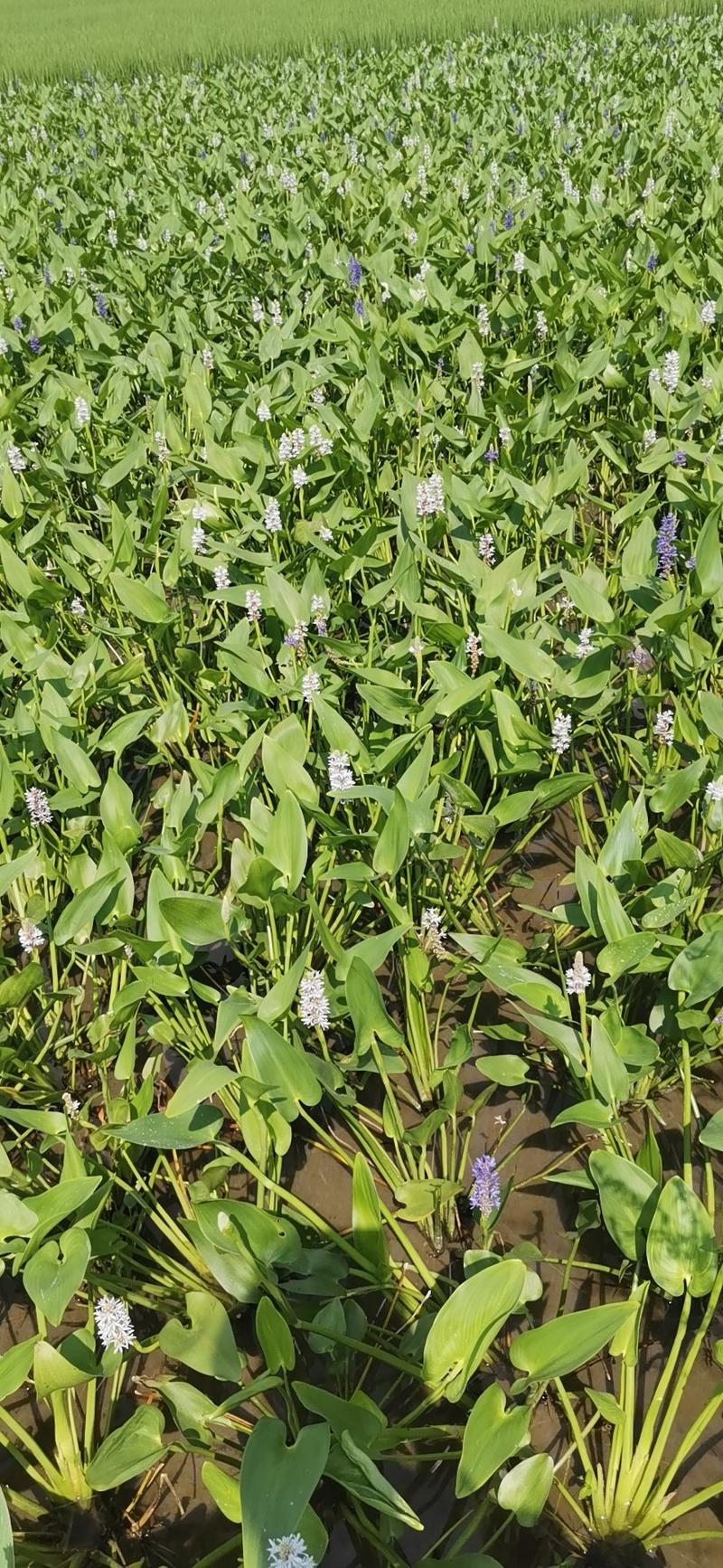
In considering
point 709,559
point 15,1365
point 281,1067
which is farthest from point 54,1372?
point 709,559

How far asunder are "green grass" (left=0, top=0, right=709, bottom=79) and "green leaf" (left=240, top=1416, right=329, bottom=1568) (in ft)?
47.3

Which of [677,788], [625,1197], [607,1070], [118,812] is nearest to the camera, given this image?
[625,1197]

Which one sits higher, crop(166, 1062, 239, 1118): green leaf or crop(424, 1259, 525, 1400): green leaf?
crop(166, 1062, 239, 1118): green leaf

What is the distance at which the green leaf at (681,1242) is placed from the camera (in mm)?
1127

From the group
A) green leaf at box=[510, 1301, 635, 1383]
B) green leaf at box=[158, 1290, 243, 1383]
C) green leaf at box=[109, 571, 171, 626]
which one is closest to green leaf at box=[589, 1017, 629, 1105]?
green leaf at box=[510, 1301, 635, 1383]

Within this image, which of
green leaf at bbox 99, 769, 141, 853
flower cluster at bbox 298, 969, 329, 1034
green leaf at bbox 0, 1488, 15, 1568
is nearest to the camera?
green leaf at bbox 0, 1488, 15, 1568

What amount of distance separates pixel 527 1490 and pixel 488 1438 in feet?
0.31

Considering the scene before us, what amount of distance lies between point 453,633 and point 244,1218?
4.31 ft

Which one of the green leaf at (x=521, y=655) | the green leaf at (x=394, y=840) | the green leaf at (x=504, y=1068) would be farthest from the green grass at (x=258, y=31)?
the green leaf at (x=504, y=1068)

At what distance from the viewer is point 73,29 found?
52.5ft

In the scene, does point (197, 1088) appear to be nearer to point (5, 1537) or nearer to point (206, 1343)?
point (206, 1343)

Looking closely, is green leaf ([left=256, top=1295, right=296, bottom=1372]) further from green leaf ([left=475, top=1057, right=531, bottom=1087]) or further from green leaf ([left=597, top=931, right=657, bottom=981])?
green leaf ([left=597, top=931, right=657, bottom=981])

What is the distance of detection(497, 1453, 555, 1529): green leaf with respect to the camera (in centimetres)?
101

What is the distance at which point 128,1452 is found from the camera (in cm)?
109
